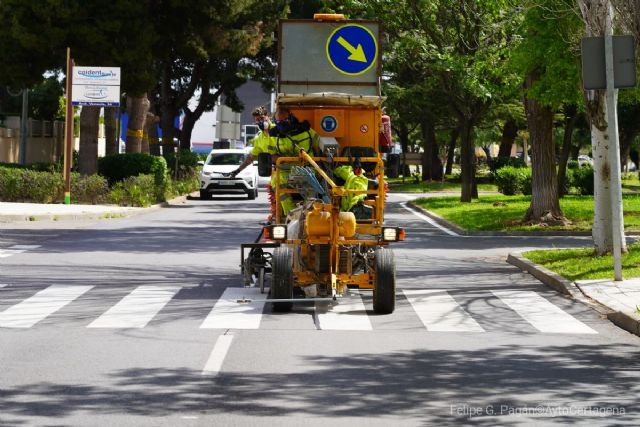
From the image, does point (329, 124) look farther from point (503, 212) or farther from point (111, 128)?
point (111, 128)

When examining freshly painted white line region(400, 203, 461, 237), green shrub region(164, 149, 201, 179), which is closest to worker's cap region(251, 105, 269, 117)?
freshly painted white line region(400, 203, 461, 237)

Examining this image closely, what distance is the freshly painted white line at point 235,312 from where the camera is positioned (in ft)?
40.8

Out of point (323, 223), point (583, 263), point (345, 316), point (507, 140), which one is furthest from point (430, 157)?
point (345, 316)

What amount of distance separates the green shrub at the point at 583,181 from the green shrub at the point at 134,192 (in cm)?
1812

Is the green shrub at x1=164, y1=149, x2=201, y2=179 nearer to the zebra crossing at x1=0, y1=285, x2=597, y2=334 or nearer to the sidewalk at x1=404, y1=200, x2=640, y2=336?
the sidewalk at x1=404, y1=200, x2=640, y2=336

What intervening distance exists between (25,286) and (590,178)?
33.6m

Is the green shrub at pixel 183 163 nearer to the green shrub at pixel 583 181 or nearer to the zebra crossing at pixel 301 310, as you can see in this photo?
the green shrub at pixel 583 181

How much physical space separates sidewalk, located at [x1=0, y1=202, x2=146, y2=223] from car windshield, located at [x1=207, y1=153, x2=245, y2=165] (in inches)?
461

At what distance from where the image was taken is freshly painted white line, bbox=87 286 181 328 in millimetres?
12497

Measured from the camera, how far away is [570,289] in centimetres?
1569

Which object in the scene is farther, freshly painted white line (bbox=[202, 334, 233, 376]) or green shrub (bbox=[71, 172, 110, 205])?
green shrub (bbox=[71, 172, 110, 205])

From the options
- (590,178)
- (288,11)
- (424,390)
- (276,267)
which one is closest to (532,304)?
(276,267)

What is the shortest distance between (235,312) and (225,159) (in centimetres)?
3226

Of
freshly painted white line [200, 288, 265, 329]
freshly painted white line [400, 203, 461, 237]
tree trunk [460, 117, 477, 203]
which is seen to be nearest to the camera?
freshly painted white line [200, 288, 265, 329]
